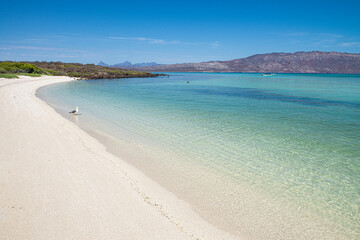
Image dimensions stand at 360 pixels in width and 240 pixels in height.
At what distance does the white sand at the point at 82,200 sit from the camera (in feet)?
13.7

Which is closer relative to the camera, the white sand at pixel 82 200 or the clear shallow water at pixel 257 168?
the white sand at pixel 82 200

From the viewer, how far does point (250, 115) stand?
17609mm

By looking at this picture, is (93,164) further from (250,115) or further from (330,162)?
(250,115)

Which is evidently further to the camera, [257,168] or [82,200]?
[257,168]

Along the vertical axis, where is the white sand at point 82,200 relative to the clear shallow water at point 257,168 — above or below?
above

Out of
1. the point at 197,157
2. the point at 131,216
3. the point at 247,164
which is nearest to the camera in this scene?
→ the point at 131,216

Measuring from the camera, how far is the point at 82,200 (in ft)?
16.7

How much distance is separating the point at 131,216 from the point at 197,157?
440 centimetres

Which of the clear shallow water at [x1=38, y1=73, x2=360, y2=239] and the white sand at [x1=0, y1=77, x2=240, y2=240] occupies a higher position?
the white sand at [x1=0, y1=77, x2=240, y2=240]

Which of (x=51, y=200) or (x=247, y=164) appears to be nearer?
(x=51, y=200)

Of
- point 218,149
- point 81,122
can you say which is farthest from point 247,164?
point 81,122

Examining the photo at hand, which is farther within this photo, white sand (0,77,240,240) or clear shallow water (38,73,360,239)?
clear shallow water (38,73,360,239)

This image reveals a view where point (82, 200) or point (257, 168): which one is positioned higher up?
point (82, 200)

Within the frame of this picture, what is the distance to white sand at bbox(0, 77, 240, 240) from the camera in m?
4.18
